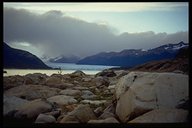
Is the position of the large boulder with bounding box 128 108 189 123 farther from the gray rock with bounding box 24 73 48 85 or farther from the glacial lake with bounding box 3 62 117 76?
the gray rock with bounding box 24 73 48 85

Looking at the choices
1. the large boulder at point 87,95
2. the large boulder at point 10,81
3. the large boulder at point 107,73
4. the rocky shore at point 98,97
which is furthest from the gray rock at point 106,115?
the large boulder at point 10,81

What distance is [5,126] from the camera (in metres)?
4.08

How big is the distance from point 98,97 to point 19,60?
1.08m

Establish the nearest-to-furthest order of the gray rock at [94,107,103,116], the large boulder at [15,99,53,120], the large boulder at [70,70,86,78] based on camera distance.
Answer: the large boulder at [15,99,53,120], the gray rock at [94,107,103,116], the large boulder at [70,70,86,78]

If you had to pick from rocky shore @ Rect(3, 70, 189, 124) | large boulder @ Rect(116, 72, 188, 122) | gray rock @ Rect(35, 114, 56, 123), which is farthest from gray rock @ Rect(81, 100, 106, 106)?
gray rock @ Rect(35, 114, 56, 123)

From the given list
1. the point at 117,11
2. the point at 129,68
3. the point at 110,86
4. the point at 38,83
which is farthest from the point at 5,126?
the point at 117,11

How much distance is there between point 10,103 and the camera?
4.10 m

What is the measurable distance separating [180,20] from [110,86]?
1185 mm

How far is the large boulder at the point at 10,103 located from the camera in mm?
4086

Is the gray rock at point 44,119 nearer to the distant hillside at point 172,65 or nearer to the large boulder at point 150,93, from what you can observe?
the large boulder at point 150,93

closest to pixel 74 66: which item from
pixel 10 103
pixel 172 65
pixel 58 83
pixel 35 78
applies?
pixel 58 83

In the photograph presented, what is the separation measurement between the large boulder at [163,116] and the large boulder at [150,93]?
0.16ft

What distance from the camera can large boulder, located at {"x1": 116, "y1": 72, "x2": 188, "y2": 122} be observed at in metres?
4.01

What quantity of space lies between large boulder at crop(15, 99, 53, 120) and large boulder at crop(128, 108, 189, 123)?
3.53 feet
